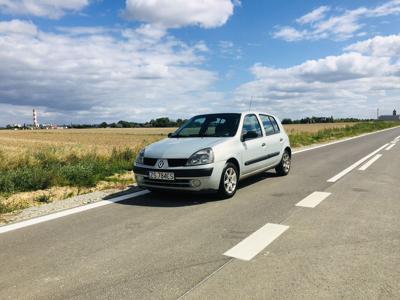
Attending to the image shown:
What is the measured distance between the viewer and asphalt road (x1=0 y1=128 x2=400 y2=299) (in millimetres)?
3256

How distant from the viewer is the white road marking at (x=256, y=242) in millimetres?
4043

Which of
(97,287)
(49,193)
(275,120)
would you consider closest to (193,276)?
(97,287)

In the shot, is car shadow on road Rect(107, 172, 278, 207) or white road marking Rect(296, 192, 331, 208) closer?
white road marking Rect(296, 192, 331, 208)

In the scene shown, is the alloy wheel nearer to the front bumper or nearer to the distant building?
the front bumper

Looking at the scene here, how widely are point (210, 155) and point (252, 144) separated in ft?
4.98

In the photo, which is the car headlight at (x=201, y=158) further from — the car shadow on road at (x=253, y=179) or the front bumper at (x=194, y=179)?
the car shadow on road at (x=253, y=179)

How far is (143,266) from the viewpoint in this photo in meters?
3.75

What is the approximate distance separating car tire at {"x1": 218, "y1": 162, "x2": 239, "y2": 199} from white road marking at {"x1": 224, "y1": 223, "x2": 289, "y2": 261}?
1669mm

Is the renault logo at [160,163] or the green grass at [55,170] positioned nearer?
the renault logo at [160,163]

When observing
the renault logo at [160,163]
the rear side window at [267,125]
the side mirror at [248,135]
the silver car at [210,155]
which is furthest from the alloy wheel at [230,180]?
the rear side window at [267,125]

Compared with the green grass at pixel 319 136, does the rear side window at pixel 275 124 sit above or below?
above

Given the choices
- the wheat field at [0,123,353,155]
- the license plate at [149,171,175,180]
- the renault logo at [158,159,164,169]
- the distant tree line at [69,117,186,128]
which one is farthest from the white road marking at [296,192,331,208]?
the distant tree line at [69,117,186,128]

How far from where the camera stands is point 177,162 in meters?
6.54

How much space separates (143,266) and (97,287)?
55cm
